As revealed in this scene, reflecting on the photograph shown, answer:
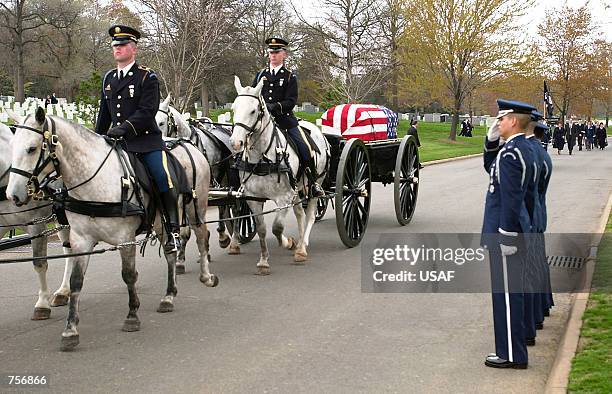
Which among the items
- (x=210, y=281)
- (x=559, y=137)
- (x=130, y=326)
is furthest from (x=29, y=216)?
(x=559, y=137)

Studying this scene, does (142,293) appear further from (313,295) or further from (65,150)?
(65,150)

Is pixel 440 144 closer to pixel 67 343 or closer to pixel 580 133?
pixel 580 133

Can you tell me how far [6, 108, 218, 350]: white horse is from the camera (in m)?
5.79

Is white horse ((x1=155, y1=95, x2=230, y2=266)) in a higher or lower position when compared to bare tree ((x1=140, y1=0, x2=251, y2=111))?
lower

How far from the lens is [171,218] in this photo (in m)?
7.25

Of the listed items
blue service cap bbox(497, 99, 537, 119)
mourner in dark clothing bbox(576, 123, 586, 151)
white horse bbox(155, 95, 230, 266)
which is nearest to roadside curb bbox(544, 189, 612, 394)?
blue service cap bbox(497, 99, 537, 119)

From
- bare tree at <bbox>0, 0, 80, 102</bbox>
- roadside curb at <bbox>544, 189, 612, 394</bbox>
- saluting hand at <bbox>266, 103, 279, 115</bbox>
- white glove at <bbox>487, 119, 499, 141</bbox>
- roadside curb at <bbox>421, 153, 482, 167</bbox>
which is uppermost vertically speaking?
bare tree at <bbox>0, 0, 80, 102</bbox>

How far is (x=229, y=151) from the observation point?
10.7 metres

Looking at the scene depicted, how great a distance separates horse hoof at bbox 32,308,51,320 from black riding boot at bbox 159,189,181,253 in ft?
4.32

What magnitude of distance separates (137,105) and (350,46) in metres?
36.1

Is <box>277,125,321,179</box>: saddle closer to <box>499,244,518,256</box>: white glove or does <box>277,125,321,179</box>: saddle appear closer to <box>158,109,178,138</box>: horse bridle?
<box>158,109,178,138</box>: horse bridle

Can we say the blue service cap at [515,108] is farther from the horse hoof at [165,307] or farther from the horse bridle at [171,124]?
the horse bridle at [171,124]

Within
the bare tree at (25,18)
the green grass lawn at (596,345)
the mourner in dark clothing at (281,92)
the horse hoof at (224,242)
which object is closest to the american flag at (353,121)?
the mourner in dark clothing at (281,92)

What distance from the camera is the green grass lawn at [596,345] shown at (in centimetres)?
516
